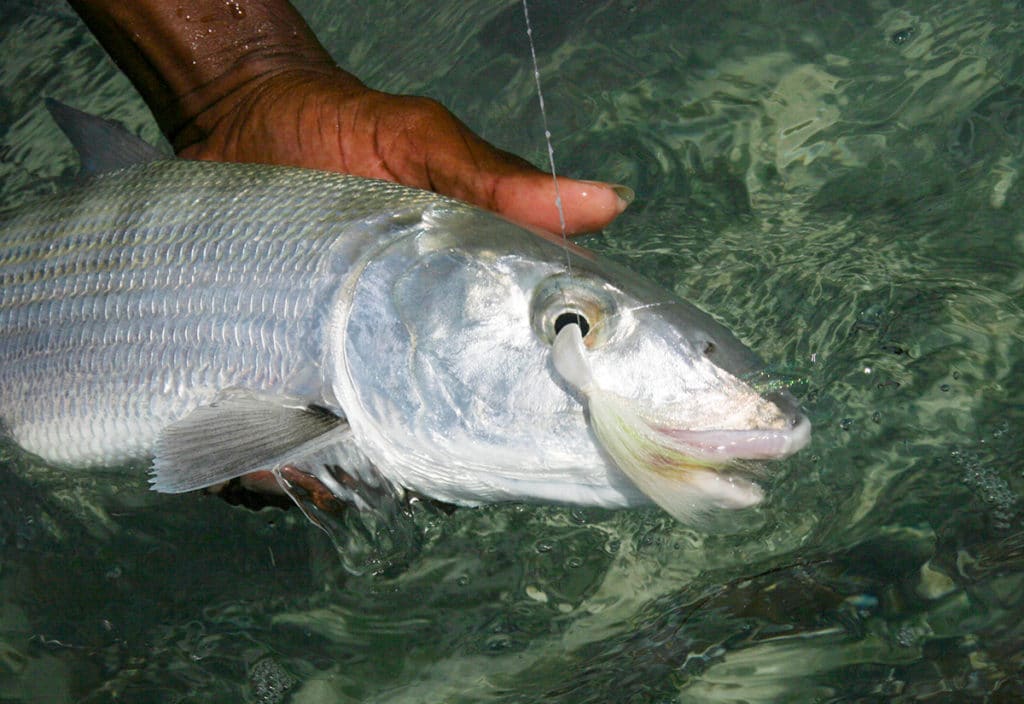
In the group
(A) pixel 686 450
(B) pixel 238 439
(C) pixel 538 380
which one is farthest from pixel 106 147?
(A) pixel 686 450

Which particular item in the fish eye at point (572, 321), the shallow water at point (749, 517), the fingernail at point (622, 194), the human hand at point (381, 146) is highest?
the human hand at point (381, 146)

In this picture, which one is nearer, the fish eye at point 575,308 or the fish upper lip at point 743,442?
the fish upper lip at point 743,442

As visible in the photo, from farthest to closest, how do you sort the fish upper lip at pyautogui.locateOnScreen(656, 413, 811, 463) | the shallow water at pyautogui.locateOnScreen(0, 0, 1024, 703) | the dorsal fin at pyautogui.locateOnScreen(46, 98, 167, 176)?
the dorsal fin at pyautogui.locateOnScreen(46, 98, 167, 176), the shallow water at pyautogui.locateOnScreen(0, 0, 1024, 703), the fish upper lip at pyautogui.locateOnScreen(656, 413, 811, 463)

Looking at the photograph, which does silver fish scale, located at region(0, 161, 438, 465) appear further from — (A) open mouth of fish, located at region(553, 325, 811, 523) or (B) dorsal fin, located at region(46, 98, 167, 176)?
(A) open mouth of fish, located at region(553, 325, 811, 523)

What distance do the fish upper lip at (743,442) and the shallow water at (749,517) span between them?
0.22 m

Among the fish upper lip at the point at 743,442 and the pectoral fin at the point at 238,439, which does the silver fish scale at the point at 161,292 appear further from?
the fish upper lip at the point at 743,442

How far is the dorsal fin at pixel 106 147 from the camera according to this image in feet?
10.0

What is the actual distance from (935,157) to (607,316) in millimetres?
2059

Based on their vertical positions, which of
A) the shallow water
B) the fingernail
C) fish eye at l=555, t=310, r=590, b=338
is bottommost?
the shallow water

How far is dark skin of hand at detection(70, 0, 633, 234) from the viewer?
9.73ft

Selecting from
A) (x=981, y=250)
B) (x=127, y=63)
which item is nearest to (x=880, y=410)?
(x=981, y=250)

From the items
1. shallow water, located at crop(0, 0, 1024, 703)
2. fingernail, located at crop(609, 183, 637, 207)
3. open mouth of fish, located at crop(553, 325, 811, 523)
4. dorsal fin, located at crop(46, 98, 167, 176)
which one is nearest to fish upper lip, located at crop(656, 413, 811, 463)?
open mouth of fish, located at crop(553, 325, 811, 523)

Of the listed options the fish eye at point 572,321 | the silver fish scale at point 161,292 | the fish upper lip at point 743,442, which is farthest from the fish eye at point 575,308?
the silver fish scale at point 161,292

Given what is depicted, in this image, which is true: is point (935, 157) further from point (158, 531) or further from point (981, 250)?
point (158, 531)
